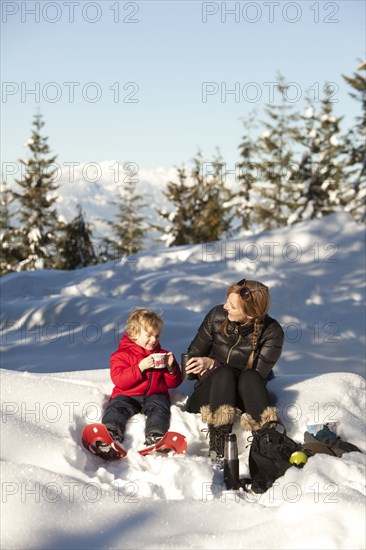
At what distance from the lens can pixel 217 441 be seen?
16.4 ft

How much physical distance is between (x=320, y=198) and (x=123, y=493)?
97.2 feet

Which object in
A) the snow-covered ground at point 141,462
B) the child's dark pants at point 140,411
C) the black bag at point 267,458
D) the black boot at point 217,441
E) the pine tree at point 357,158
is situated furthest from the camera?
the pine tree at point 357,158

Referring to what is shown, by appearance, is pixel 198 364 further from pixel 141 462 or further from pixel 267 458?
pixel 267 458

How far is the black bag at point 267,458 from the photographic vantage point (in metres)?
4.51

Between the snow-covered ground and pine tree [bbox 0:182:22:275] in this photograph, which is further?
pine tree [bbox 0:182:22:275]

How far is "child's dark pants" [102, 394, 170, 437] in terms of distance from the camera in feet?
16.5

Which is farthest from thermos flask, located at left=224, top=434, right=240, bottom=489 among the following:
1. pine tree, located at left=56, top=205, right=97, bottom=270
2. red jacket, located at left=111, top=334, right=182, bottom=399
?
pine tree, located at left=56, top=205, right=97, bottom=270

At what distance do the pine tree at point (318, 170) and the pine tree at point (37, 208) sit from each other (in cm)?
1210

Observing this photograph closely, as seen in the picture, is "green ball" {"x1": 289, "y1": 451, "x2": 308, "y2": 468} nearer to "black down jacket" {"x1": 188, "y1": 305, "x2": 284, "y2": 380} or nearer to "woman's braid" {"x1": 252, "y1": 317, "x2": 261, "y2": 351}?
"black down jacket" {"x1": 188, "y1": 305, "x2": 284, "y2": 380}

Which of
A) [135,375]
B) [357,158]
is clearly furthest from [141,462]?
[357,158]

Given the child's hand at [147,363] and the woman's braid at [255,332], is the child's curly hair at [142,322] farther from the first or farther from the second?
the woman's braid at [255,332]

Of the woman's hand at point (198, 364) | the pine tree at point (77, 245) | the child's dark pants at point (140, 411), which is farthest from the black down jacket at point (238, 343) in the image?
the pine tree at point (77, 245)

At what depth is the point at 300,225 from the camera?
1520 cm

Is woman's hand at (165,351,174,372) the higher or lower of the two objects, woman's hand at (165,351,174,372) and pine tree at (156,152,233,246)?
the lower
